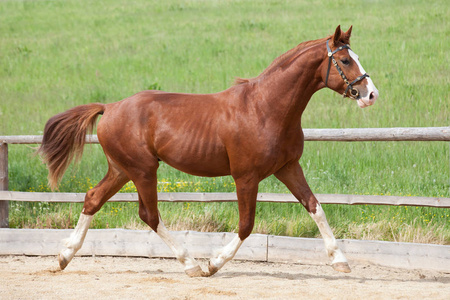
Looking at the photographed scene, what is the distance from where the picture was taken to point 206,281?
4938 millimetres

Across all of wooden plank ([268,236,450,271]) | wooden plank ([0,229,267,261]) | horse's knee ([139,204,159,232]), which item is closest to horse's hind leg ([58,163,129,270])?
horse's knee ([139,204,159,232])

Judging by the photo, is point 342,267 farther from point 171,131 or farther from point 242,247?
point 171,131

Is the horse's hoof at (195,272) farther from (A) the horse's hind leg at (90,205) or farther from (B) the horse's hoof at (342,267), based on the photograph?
(B) the horse's hoof at (342,267)

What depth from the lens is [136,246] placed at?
6.08m

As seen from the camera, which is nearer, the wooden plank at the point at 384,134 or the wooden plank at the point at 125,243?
the wooden plank at the point at 384,134

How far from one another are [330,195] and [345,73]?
5.63 ft

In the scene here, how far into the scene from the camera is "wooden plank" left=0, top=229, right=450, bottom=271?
539 cm

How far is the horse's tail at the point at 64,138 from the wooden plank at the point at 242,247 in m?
1.03

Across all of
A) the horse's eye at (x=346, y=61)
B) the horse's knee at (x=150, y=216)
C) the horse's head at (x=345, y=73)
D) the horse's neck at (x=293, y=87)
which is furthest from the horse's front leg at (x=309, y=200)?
the horse's knee at (x=150, y=216)

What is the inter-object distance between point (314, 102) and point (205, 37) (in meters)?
5.68

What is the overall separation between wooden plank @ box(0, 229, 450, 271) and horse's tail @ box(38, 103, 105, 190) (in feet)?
3.37

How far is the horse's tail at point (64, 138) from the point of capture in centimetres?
538

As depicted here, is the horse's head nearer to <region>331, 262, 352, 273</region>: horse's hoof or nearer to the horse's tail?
<region>331, 262, 352, 273</region>: horse's hoof

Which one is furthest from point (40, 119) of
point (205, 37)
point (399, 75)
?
point (399, 75)
